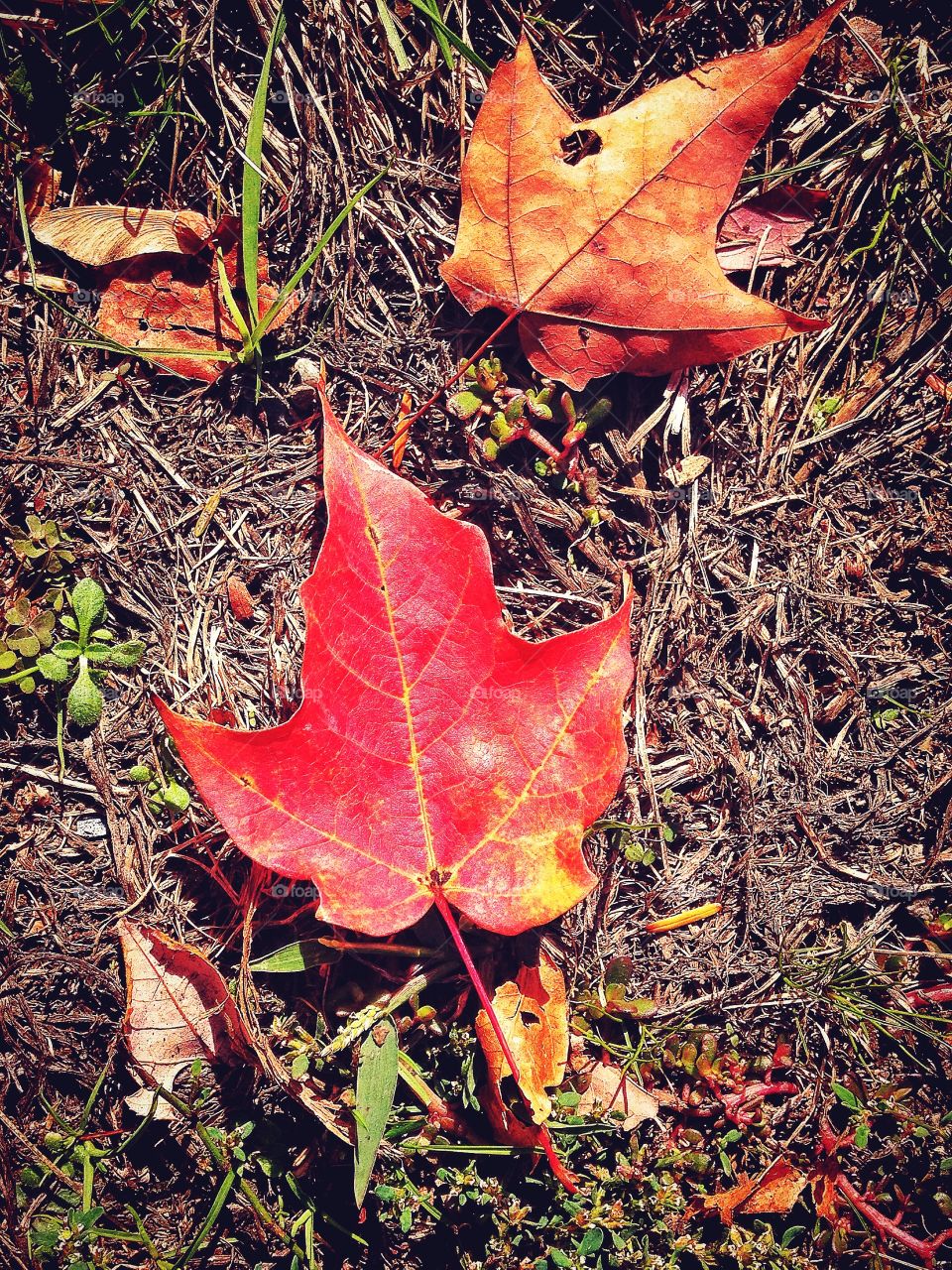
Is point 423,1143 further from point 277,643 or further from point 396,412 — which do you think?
point 396,412

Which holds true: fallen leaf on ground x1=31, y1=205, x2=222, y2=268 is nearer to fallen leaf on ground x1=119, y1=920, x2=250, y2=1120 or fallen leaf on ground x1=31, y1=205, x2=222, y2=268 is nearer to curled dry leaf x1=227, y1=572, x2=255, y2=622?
curled dry leaf x1=227, y1=572, x2=255, y2=622

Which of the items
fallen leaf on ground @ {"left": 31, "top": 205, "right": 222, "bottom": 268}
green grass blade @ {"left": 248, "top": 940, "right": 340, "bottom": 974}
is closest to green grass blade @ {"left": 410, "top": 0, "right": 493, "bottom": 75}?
fallen leaf on ground @ {"left": 31, "top": 205, "right": 222, "bottom": 268}

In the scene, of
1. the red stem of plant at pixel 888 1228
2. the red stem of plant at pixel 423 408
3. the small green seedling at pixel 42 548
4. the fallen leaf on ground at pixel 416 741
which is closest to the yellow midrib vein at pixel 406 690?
the fallen leaf on ground at pixel 416 741

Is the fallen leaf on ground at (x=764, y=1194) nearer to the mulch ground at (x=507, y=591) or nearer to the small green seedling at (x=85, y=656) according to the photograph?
the mulch ground at (x=507, y=591)

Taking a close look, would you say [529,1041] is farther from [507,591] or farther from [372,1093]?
[507,591]

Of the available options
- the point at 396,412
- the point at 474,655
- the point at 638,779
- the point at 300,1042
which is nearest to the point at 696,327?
the point at 396,412

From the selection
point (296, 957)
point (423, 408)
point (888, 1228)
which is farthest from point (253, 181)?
point (888, 1228)
